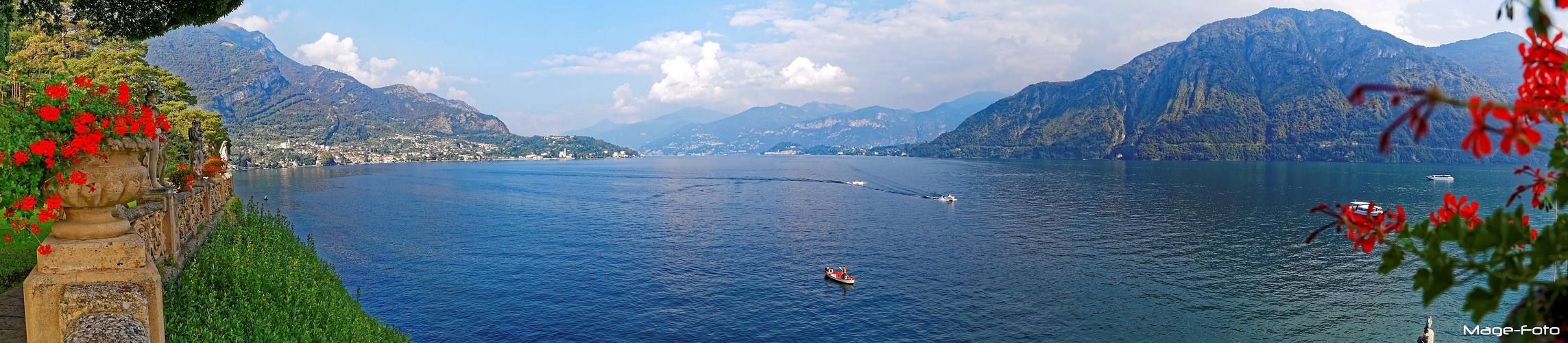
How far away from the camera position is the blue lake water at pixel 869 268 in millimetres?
33781

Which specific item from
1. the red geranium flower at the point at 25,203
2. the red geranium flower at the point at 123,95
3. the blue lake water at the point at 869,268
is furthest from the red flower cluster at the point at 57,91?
the blue lake water at the point at 869,268

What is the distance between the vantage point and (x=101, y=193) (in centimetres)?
709

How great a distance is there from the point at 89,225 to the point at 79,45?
1557 inches

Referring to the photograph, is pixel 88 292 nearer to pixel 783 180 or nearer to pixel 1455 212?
pixel 1455 212

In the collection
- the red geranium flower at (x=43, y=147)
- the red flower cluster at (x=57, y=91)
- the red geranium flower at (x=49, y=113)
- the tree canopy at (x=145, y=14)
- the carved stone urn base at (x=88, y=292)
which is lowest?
the carved stone urn base at (x=88, y=292)

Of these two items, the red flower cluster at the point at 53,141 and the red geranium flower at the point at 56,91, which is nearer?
the red flower cluster at the point at 53,141

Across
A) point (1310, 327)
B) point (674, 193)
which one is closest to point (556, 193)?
point (674, 193)

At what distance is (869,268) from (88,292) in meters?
42.7

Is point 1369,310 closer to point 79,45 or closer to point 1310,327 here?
point 1310,327

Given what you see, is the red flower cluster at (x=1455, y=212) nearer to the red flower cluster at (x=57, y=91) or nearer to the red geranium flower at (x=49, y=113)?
the red geranium flower at (x=49, y=113)

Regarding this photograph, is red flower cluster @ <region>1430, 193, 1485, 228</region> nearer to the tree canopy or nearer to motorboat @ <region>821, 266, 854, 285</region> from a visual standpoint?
the tree canopy

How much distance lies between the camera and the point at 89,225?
23.4 feet

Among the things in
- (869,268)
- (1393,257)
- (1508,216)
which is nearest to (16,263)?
(1393,257)

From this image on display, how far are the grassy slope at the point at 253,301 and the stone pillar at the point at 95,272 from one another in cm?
438
